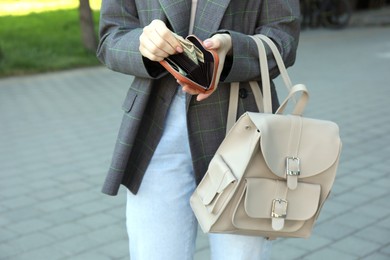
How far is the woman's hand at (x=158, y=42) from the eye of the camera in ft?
6.38

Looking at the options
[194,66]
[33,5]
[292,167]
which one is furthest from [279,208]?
[33,5]

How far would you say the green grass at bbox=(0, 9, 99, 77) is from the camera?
36.6 ft

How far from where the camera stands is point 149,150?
2.28 metres

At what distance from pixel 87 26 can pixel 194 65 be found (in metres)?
10.6

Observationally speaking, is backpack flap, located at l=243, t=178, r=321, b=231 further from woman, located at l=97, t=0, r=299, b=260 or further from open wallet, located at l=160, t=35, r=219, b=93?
open wallet, located at l=160, t=35, r=219, b=93

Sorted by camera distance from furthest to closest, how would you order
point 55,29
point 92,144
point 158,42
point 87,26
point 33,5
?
point 33,5 → point 55,29 → point 87,26 → point 92,144 → point 158,42

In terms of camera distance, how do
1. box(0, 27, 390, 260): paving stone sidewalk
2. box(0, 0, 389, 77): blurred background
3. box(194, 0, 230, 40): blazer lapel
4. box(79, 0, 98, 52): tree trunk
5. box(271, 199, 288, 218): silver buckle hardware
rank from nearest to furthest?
box(271, 199, 288, 218): silver buckle hardware
box(194, 0, 230, 40): blazer lapel
box(0, 27, 390, 260): paving stone sidewalk
box(0, 0, 389, 77): blurred background
box(79, 0, 98, 52): tree trunk

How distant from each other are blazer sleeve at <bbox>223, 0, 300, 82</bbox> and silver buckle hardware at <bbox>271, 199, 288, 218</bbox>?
1.28 ft

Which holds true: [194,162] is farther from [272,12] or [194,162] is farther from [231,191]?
[272,12]

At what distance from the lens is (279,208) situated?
2.06m

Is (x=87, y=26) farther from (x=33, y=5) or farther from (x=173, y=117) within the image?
(x=173, y=117)

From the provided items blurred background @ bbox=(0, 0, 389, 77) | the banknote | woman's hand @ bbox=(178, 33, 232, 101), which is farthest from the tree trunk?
the banknote

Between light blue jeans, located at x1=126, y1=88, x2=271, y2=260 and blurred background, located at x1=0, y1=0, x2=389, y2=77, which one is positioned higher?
light blue jeans, located at x1=126, y1=88, x2=271, y2=260

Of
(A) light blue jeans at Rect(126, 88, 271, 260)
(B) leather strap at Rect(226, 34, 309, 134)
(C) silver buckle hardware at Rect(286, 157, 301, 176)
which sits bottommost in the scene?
(A) light blue jeans at Rect(126, 88, 271, 260)
